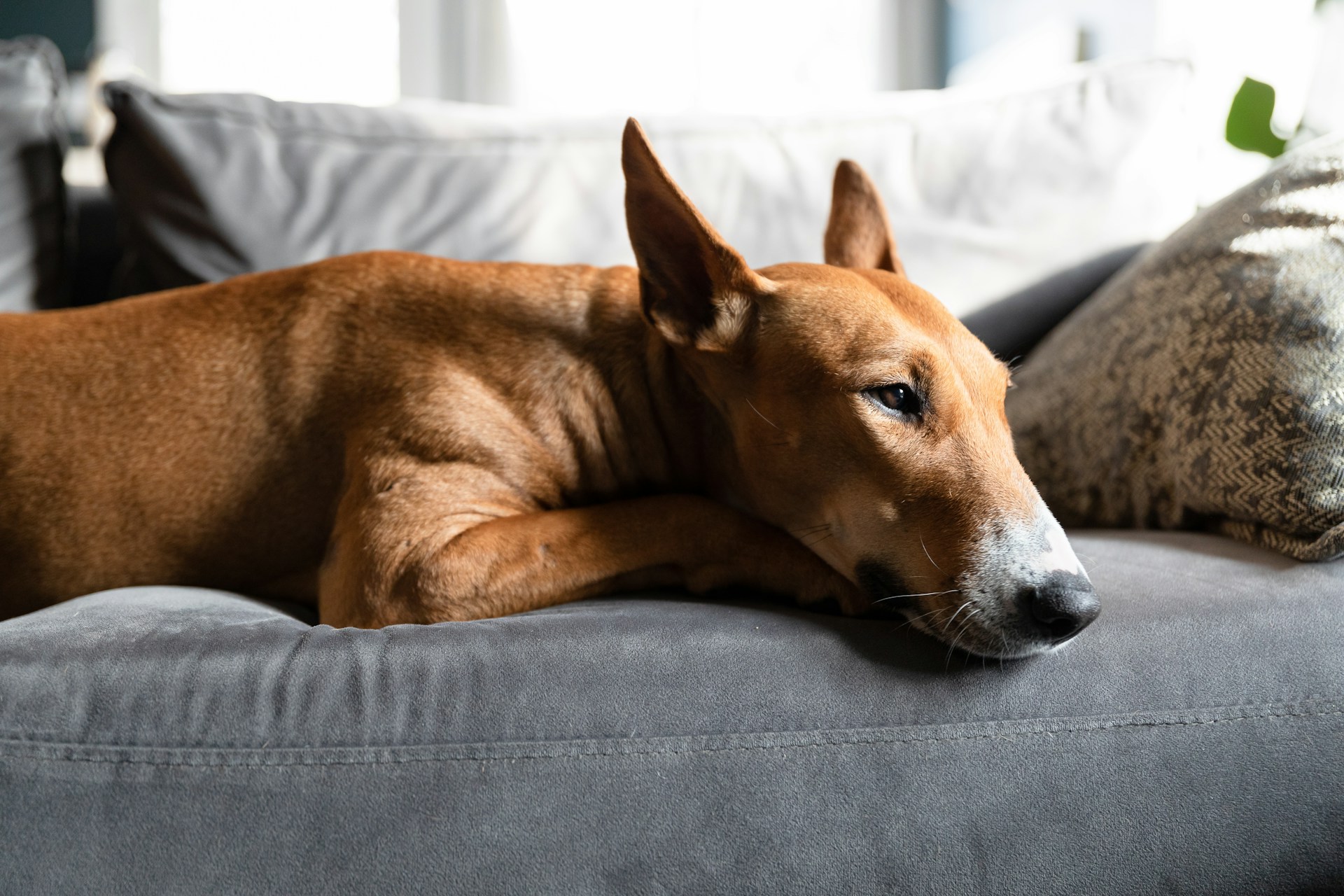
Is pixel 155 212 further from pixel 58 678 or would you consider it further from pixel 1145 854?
pixel 1145 854

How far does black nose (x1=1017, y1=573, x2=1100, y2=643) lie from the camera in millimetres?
1088

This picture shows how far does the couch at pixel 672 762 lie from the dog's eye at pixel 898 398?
371 millimetres

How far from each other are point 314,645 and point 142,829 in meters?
0.25

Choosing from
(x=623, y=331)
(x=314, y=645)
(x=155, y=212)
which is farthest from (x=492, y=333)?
(x=155, y=212)

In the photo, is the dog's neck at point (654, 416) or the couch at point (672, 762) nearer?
the couch at point (672, 762)

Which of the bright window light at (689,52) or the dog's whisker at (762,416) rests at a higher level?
the bright window light at (689,52)

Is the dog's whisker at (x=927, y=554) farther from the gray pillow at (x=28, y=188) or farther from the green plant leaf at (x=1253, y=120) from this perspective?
the green plant leaf at (x=1253, y=120)

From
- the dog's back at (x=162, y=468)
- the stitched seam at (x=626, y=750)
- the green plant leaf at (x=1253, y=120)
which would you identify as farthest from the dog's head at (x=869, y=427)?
the green plant leaf at (x=1253, y=120)

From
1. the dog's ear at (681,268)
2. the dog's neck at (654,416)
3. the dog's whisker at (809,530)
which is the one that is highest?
the dog's ear at (681,268)

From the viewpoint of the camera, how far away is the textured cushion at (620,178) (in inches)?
86.4

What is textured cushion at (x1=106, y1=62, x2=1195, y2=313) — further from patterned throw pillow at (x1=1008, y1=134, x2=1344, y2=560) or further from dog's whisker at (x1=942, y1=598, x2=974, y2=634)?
dog's whisker at (x1=942, y1=598, x2=974, y2=634)

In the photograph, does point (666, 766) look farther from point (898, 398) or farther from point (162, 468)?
point (162, 468)

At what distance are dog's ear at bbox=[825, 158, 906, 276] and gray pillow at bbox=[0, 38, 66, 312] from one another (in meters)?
1.86

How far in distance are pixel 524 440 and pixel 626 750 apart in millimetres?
656
